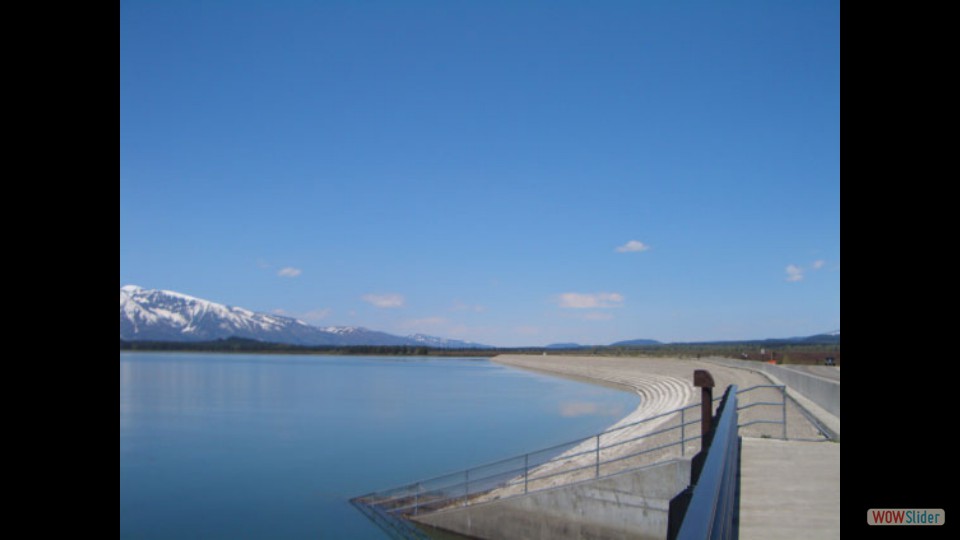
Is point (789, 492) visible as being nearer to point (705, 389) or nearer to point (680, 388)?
point (705, 389)

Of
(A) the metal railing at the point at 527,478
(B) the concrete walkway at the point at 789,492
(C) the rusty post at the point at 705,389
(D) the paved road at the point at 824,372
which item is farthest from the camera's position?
(D) the paved road at the point at 824,372

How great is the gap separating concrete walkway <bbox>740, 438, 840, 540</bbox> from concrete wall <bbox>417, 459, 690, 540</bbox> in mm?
1956

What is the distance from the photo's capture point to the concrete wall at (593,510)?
12.0 metres

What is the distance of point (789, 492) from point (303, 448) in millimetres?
25630

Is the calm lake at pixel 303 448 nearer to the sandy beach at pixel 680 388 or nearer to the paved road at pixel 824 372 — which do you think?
the sandy beach at pixel 680 388

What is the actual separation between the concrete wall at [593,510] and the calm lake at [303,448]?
428 cm

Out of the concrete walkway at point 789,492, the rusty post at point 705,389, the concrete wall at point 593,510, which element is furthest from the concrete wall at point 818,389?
the rusty post at point 705,389

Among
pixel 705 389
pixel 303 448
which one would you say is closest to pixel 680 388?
pixel 303 448
